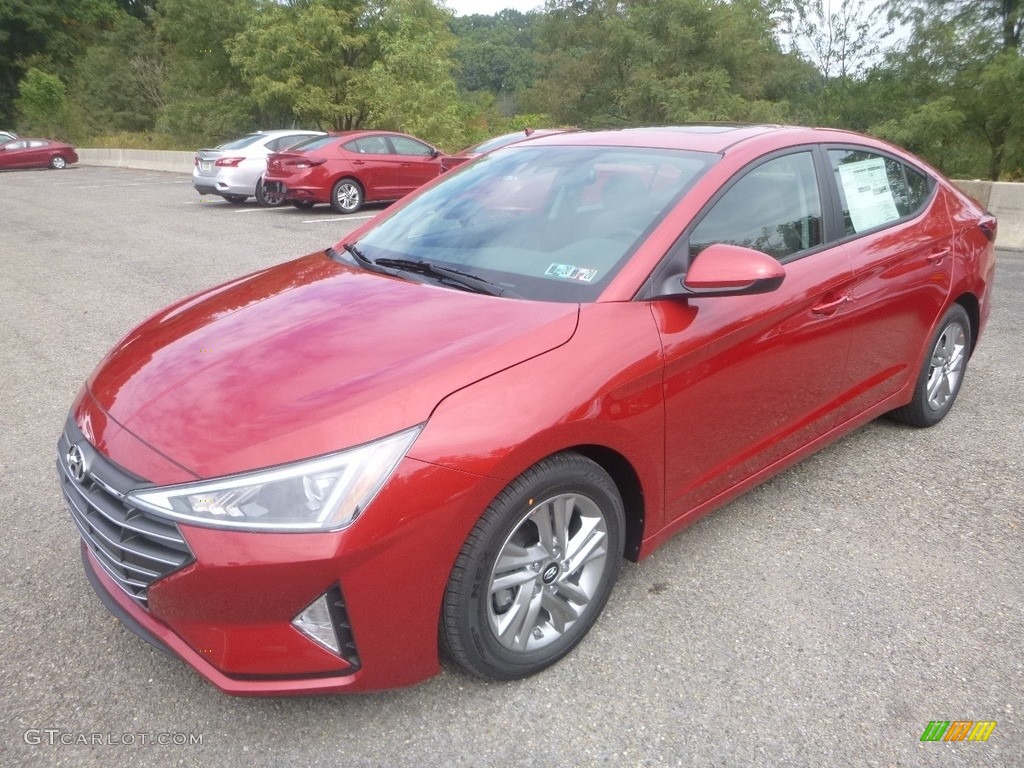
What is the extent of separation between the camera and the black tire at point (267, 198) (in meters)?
13.6

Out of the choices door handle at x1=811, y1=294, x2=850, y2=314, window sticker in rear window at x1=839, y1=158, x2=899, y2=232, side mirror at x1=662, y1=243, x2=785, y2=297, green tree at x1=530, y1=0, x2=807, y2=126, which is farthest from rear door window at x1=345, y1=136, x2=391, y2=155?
green tree at x1=530, y1=0, x2=807, y2=126

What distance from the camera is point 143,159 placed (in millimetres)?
27516

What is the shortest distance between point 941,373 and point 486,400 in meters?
3.13

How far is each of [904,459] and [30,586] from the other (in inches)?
150

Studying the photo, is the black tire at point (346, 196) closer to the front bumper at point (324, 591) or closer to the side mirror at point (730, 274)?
the side mirror at point (730, 274)

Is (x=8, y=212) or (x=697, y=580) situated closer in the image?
(x=697, y=580)

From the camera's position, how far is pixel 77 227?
481 inches

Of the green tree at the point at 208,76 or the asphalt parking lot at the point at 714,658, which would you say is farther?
the green tree at the point at 208,76

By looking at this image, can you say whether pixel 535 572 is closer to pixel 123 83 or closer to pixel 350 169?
pixel 350 169

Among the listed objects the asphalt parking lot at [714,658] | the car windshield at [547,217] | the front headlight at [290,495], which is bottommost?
the asphalt parking lot at [714,658]

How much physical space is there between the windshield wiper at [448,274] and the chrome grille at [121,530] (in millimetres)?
1209

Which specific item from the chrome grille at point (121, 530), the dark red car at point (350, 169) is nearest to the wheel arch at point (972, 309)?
the chrome grille at point (121, 530)

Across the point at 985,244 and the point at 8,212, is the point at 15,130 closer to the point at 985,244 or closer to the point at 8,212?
the point at 8,212

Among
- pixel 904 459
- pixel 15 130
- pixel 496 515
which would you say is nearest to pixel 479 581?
pixel 496 515
